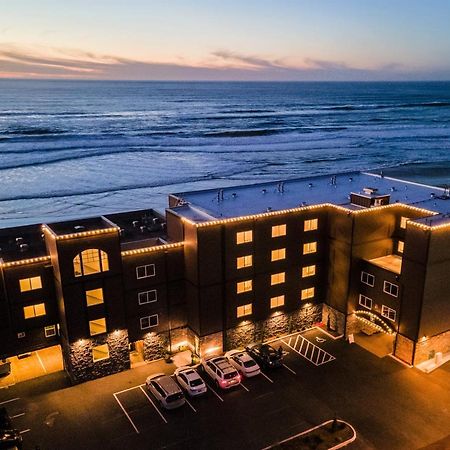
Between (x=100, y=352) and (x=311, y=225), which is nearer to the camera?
(x=100, y=352)

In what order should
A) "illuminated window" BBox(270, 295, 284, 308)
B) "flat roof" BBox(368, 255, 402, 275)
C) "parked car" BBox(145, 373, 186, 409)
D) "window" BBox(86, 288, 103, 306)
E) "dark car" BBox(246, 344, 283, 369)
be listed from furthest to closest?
"illuminated window" BBox(270, 295, 284, 308) → "flat roof" BBox(368, 255, 402, 275) → "dark car" BBox(246, 344, 283, 369) → "window" BBox(86, 288, 103, 306) → "parked car" BBox(145, 373, 186, 409)

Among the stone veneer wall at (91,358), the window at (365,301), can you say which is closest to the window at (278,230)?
the window at (365,301)

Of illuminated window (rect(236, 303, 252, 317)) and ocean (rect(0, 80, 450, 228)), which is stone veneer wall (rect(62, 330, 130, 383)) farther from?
ocean (rect(0, 80, 450, 228))

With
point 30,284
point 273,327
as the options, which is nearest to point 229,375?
point 273,327

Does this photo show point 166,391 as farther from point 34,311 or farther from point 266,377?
point 34,311

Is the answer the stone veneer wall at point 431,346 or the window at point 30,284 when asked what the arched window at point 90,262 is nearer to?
the window at point 30,284

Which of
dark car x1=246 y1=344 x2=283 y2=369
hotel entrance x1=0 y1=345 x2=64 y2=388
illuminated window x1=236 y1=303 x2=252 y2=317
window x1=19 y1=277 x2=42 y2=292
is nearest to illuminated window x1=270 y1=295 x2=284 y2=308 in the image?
illuminated window x1=236 y1=303 x2=252 y2=317

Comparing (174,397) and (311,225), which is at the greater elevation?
(311,225)

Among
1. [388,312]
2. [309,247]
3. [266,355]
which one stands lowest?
[266,355]
